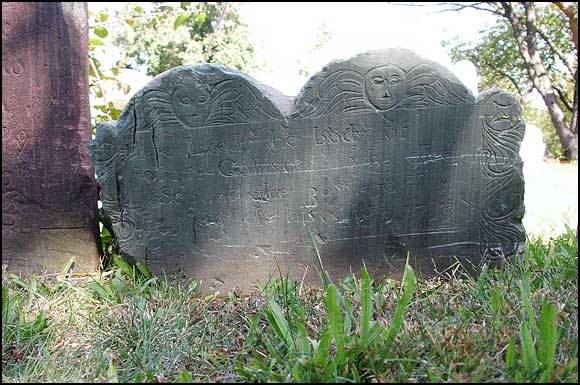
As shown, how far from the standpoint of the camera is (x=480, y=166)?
2.49 meters

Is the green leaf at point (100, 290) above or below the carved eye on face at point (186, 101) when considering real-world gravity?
below

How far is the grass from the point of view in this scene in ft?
4.55

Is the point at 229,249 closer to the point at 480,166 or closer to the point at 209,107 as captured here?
the point at 209,107

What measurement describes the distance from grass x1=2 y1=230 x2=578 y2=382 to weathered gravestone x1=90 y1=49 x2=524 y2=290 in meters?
0.21

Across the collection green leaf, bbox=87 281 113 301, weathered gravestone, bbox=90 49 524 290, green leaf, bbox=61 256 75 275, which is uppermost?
weathered gravestone, bbox=90 49 524 290

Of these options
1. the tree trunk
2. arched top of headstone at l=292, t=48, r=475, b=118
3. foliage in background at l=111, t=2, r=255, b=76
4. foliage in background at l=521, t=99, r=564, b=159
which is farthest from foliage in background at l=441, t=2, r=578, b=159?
arched top of headstone at l=292, t=48, r=475, b=118

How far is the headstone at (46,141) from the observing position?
251cm

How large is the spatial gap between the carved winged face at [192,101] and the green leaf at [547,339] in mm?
1820

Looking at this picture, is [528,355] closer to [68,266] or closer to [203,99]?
[203,99]

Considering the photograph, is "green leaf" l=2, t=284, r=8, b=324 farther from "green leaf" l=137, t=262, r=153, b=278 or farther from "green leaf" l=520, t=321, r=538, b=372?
"green leaf" l=520, t=321, r=538, b=372

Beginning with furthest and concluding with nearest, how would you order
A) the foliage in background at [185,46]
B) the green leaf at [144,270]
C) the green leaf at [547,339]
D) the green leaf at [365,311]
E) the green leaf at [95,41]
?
the foliage in background at [185,46]
the green leaf at [95,41]
the green leaf at [144,270]
the green leaf at [365,311]
the green leaf at [547,339]

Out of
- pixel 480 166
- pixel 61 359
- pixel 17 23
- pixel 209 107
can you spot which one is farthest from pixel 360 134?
pixel 17 23

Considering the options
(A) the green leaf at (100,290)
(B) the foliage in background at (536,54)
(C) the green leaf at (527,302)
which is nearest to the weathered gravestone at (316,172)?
(A) the green leaf at (100,290)

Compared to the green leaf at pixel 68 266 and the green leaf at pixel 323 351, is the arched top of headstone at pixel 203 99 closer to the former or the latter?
the green leaf at pixel 68 266
